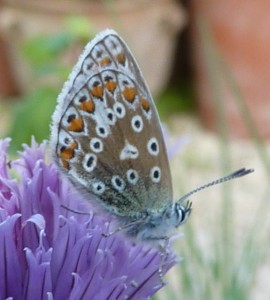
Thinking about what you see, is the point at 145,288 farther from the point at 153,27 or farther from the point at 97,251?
the point at 153,27

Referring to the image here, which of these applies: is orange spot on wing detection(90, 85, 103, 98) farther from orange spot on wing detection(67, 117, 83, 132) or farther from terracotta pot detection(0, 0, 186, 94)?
terracotta pot detection(0, 0, 186, 94)

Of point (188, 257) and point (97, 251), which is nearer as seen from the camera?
point (97, 251)

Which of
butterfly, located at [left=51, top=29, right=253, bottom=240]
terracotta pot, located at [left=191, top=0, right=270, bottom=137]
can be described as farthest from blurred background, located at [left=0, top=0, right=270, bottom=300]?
butterfly, located at [left=51, top=29, right=253, bottom=240]

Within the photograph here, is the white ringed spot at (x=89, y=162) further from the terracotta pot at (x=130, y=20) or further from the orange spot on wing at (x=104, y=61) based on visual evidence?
the terracotta pot at (x=130, y=20)

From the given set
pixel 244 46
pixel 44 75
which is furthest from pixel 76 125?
pixel 244 46

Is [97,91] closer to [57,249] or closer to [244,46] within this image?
[57,249]

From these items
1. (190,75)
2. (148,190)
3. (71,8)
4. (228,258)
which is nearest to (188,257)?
(228,258)
